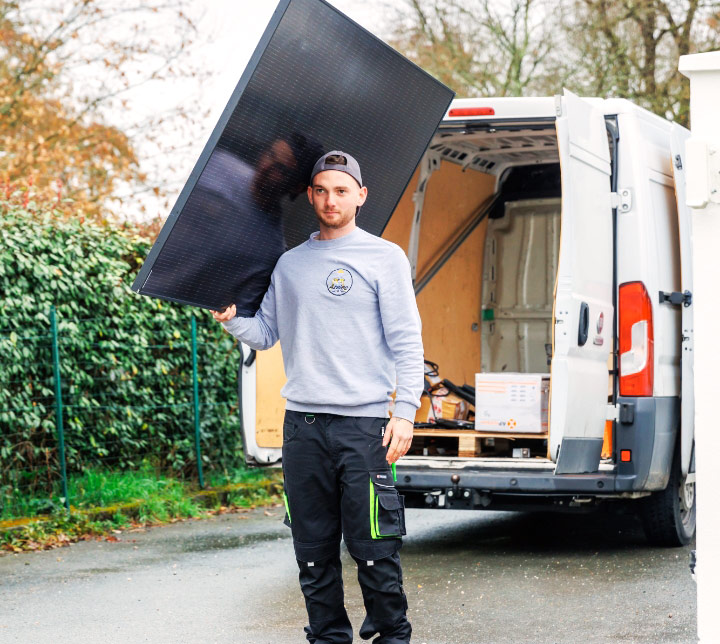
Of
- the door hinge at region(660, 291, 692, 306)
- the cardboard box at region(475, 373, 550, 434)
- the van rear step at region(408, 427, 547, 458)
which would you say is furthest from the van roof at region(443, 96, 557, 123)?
the van rear step at region(408, 427, 547, 458)

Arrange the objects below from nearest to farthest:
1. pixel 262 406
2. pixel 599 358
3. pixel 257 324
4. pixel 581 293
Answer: pixel 257 324 < pixel 581 293 < pixel 599 358 < pixel 262 406

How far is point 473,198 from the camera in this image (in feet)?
30.2

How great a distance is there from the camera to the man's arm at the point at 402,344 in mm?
4223

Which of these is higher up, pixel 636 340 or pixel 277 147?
pixel 277 147

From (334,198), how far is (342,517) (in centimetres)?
116

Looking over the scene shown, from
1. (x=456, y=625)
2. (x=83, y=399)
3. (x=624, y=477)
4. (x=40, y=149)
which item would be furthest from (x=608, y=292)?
(x=40, y=149)

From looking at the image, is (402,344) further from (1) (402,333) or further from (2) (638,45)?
(2) (638,45)

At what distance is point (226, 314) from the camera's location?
4.35m

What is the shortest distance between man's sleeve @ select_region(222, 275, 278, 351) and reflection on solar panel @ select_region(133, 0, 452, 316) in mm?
53

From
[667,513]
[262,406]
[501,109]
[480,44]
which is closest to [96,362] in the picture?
[262,406]

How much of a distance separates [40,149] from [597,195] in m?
10.9

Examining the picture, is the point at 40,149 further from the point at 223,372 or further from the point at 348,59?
the point at 348,59

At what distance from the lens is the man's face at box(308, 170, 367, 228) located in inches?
169

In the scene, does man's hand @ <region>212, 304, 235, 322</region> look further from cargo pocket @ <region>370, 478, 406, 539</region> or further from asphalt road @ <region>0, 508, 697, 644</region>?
asphalt road @ <region>0, 508, 697, 644</region>
